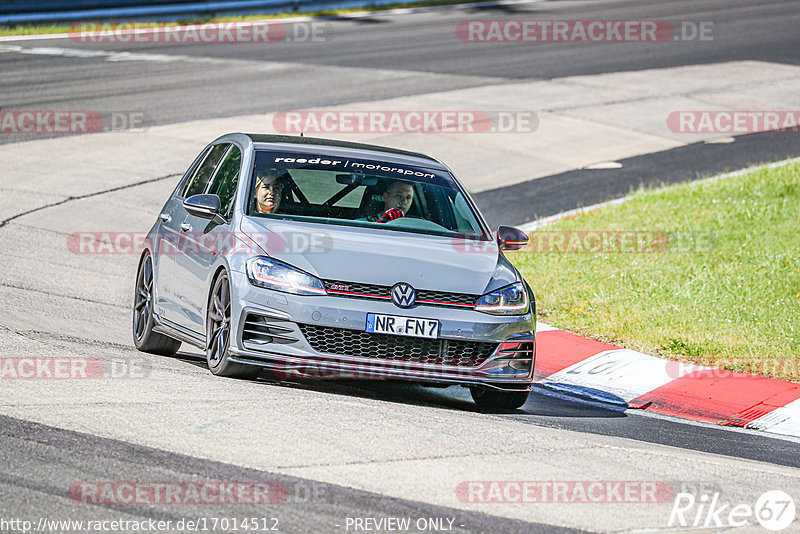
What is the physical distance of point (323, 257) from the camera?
759 cm

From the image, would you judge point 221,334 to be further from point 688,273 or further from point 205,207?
point 688,273

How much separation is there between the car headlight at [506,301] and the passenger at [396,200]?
108 cm

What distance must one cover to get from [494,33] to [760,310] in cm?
2088

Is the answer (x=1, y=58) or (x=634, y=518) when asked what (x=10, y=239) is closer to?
(x=634, y=518)

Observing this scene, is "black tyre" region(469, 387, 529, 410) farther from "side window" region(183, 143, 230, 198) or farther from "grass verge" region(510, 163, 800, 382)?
"side window" region(183, 143, 230, 198)

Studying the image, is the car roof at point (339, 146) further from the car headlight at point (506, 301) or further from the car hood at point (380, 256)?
the car headlight at point (506, 301)

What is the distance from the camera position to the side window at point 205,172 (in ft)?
30.4

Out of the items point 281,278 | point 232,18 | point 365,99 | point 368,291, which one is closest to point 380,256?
point 368,291

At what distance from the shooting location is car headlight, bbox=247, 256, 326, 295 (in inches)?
293

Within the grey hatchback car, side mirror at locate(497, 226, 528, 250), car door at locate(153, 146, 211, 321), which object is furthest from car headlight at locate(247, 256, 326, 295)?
side mirror at locate(497, 226, 528, 250)

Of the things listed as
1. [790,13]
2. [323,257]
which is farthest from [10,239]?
[790,13]

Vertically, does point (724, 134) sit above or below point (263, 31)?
below

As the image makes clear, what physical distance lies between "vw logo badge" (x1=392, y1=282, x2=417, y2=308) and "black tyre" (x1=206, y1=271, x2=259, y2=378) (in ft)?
3.29

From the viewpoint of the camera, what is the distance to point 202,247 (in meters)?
8.34
